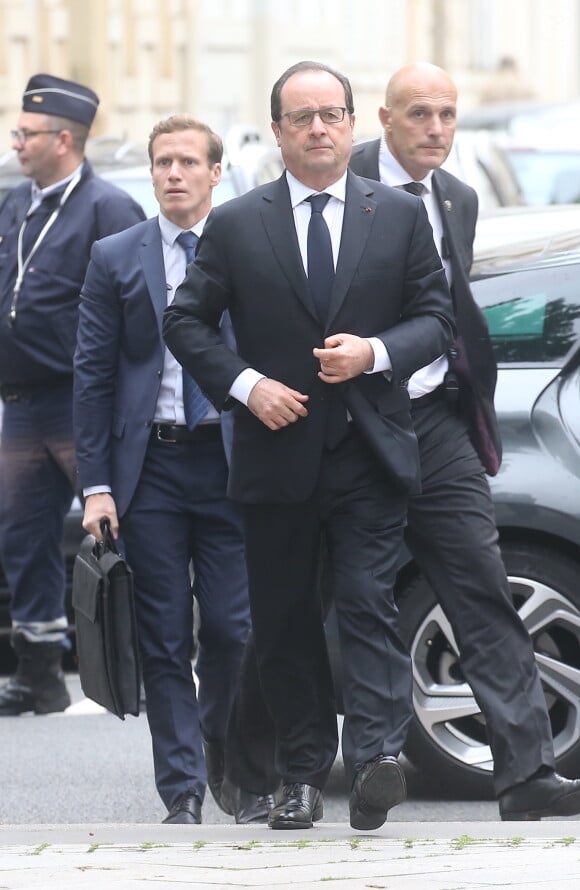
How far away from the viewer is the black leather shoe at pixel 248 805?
6.13 metres

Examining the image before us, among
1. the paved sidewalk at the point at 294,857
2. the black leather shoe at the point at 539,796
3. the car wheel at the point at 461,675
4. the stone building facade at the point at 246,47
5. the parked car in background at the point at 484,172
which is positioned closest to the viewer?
the paved sidewalk at the point at 294,857

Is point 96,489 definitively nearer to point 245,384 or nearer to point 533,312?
point 245,384

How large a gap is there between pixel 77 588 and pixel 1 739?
1.75 m

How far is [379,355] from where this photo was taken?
5277mm

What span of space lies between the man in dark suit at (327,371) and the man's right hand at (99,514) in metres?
0.78

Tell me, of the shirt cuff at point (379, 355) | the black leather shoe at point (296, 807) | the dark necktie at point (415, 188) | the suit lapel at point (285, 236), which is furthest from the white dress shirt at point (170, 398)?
the black leather shoe at point (296, 807)

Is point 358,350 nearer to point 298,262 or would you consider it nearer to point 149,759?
point 298,262

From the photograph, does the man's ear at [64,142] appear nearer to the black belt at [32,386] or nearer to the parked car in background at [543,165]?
the black belt at [32,386]

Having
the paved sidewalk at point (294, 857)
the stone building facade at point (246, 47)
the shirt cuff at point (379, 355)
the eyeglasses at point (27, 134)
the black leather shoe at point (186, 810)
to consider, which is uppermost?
the shirt cuff at point (379, 355)

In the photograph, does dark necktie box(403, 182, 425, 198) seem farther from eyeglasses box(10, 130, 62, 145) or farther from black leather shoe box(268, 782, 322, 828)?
eyeglasses box(10, 130, 62, 145)

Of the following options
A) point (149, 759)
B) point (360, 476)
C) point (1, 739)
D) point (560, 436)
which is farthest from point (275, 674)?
point (1, 739)

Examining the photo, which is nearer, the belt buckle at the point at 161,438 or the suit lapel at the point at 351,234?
the suit lapel at the point at 351,234

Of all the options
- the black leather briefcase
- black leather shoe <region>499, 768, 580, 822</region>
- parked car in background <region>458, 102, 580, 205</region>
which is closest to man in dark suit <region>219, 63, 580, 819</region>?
black leather shoe <region>499, 768, 580, 822</region>

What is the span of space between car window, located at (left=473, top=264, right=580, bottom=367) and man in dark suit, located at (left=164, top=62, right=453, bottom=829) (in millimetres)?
1248
